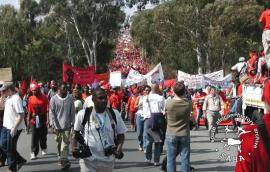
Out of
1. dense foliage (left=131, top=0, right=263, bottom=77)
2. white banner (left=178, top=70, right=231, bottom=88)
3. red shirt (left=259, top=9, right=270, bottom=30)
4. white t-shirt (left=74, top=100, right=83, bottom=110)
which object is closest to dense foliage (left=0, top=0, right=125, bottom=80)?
dense foliage (left=131, top=0, right=263, bottom=77)

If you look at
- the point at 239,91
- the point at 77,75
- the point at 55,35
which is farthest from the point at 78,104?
the point at 55,35

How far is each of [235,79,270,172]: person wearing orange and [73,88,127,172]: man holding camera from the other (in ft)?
12.4

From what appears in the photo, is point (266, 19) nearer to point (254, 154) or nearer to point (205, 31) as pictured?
point (254, 154)

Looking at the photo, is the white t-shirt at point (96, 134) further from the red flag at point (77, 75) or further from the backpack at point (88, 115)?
the red flag at point (77, 75)

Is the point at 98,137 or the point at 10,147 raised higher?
the point at 98,137

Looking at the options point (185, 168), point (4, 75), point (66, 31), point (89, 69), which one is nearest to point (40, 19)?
point (66, 31)

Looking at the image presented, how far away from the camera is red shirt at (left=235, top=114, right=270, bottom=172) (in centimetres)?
290

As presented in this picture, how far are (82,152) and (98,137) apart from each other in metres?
0.26

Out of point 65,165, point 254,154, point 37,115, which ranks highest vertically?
point 254,154

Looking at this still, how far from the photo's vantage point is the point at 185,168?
33.0ft

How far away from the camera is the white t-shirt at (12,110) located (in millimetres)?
11248

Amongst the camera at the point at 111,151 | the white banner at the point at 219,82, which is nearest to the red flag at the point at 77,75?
the white banner at the point at 219,82

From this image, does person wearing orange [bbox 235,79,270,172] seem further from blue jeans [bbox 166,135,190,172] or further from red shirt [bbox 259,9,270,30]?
blue jeans [bbox 166,135,190,172]

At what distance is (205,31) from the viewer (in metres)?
45.9
